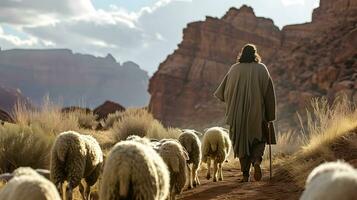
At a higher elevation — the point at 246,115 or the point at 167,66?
the point at 167,66

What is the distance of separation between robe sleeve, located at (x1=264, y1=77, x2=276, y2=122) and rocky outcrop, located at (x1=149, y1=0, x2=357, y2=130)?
94.7ft

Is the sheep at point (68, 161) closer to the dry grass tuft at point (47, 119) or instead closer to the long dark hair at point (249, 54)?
the long dark hair at point (249, 54)

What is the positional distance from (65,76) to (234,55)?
4731 inches

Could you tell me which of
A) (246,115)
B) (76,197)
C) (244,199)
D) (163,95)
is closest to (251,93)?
(246,115)

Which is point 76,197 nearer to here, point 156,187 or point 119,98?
point 156,187

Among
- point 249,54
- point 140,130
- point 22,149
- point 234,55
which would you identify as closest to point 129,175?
point 22,149

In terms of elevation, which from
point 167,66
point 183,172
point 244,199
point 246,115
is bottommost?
point 244,199

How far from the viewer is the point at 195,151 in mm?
10781

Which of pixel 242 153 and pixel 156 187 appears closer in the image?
pixel 156 187

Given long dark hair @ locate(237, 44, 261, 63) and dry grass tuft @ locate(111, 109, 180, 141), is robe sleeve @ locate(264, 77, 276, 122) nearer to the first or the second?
long dark hair @ locate(237, 44, 261, 63)

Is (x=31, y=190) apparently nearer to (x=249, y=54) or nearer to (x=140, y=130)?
(x=249, y=54)

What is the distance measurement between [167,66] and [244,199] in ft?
181

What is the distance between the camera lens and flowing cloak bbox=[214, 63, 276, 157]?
11.0 metres

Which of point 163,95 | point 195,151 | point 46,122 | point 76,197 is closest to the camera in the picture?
point 76,197
